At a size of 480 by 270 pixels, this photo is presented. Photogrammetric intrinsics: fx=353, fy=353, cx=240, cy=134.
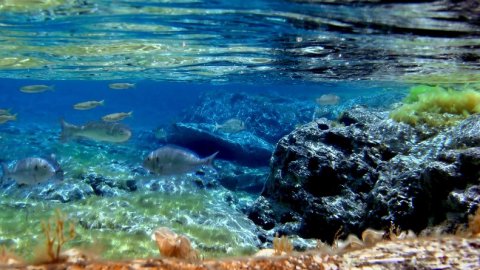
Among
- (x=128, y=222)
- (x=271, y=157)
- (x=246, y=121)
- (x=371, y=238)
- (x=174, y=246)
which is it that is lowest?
(x=246, y=121)

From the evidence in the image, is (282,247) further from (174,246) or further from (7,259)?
(7,259)

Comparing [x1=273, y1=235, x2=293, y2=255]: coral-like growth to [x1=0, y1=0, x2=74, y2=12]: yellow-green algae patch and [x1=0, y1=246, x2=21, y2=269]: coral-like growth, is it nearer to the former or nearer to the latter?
[x1=0, y1=246, x2=21, y2=269]: coral-like growth

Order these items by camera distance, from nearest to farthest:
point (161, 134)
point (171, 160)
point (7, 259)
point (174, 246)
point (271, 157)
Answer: point (7, 259) → point (174, 246) → point (171, 160) → point (271, 157) → point (161, 134)

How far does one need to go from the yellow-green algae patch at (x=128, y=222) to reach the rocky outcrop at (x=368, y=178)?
5.45 feet

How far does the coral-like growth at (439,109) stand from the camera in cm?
905

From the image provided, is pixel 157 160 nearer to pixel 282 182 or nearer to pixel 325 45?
pixel 282 182

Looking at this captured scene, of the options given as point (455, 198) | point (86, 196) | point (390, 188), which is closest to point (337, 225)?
point (390, 188)

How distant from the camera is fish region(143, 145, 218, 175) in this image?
8.21m

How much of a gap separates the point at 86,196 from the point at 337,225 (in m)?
8.73

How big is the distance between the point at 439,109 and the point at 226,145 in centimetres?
1290

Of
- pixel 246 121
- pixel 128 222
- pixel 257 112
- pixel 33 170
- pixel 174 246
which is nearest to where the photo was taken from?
pixel 174 246

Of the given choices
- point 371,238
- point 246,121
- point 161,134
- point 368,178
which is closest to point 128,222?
point 368,178

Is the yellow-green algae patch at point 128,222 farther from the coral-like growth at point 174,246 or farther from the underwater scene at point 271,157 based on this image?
the coral-like growth at point 174,246

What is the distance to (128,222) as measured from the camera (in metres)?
9.71
